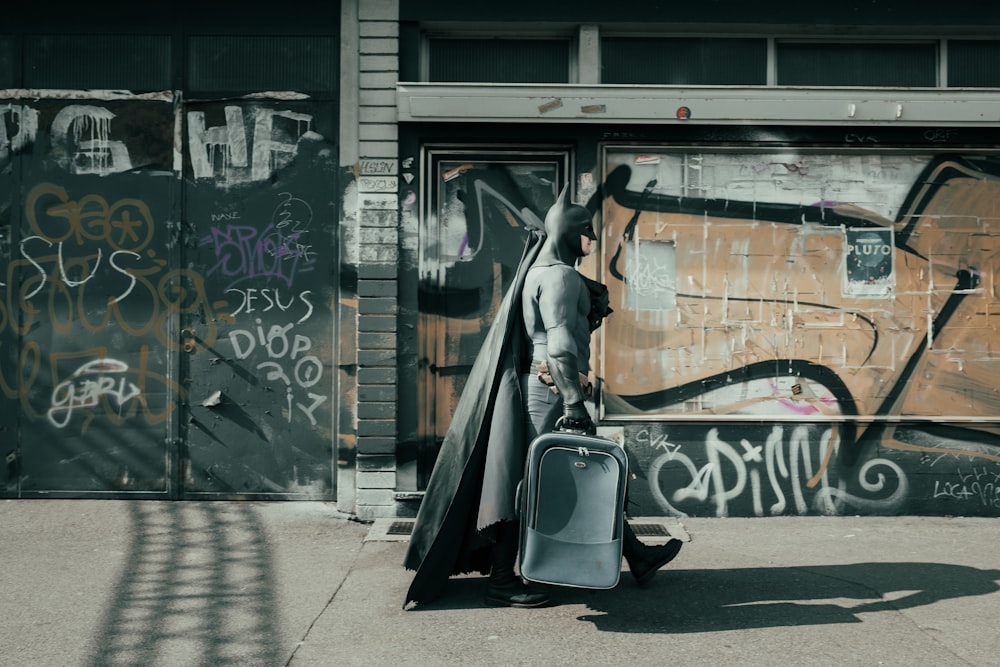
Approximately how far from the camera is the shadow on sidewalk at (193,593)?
15.3 feet

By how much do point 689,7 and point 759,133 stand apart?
1031 mm

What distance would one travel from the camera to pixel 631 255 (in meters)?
7.55

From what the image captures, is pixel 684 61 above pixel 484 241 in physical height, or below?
above

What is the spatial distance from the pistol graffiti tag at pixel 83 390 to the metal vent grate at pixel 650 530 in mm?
3854

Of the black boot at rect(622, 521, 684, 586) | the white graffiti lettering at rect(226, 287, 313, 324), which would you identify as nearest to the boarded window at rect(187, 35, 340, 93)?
Answer: the white graffiti lettering at rect(226, 287, 313, 324)

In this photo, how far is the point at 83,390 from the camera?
25.4 ft

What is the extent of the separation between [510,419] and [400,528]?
7.07 ft

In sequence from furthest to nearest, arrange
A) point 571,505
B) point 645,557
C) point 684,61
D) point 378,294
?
point 684,61 → point 378,294 → point 645,557 → point 571,505

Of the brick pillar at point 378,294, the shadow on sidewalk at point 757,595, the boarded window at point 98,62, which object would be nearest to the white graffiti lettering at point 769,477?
the shadow on sidewalk at point 757,595

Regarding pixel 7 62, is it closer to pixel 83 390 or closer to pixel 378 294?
pixel 83 390

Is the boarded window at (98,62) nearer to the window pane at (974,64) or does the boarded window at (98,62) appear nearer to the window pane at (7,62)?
the window pane at (7,62)

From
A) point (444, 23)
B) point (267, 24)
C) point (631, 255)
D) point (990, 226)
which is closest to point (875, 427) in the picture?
point (990, 226)

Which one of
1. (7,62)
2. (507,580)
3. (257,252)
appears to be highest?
(7,62)

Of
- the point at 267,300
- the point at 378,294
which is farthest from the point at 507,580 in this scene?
the point at 267,300
